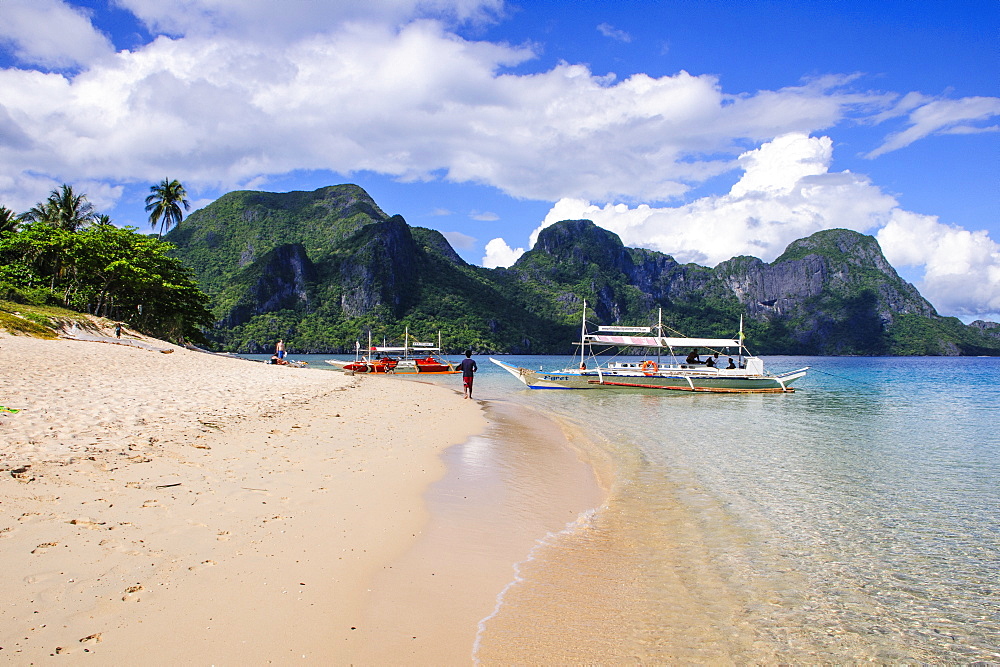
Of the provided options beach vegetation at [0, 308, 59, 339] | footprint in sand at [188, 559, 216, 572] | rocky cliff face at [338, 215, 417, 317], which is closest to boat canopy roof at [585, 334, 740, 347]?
beach vegetation at [0, 308, 59, 339]

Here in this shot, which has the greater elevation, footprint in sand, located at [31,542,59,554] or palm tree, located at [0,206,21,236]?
palm tree, located at [0,206,21,236]

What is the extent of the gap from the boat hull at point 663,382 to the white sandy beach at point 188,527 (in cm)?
2906

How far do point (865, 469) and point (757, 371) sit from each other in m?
30.6

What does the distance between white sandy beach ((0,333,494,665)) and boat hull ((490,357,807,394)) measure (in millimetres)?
29057

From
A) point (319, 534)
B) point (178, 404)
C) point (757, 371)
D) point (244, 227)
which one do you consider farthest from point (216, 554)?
A: point (244, 227)

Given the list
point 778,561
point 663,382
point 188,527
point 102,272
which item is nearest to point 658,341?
point 663,382

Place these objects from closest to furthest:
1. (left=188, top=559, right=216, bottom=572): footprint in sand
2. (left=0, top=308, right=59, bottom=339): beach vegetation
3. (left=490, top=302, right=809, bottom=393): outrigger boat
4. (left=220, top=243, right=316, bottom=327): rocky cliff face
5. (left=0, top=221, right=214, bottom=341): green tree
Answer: (left=188, top=559, right=216, bottom=572): footprint in sand
(left=0, top=308, right=59, bottom=339): beach vegetation
(left=490, top=302, right=809, bottom=393): outrigger boat
(left=0, top=221, right=214, bottom=341): green tree
(left=220, top=243, right=316, bottom=327): rocky cliff face

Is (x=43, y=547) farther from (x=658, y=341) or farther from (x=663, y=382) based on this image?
(x=658, y=341)

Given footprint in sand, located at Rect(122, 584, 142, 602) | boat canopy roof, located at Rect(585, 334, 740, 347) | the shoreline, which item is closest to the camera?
footprint in sand, located at Rect(122, 584, 142, 602)

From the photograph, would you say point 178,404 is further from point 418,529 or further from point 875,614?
point 875,614

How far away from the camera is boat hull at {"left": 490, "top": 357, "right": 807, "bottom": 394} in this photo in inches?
1545

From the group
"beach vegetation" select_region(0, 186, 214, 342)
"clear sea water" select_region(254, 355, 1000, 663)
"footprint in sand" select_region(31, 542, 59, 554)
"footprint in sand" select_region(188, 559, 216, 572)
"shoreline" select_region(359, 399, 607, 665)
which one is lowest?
"clear sea water" select_region(254, 355, 1000, 663)

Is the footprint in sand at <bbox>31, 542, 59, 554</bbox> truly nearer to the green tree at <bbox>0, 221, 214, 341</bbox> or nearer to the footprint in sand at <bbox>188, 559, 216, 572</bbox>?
the footprint in sand at <bbox>188, 559, 216, 572</bbox>

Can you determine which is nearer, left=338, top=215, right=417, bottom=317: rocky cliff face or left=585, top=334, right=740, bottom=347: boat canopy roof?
left=585, top=334, right=740, bottom=347: boat canopy roof
